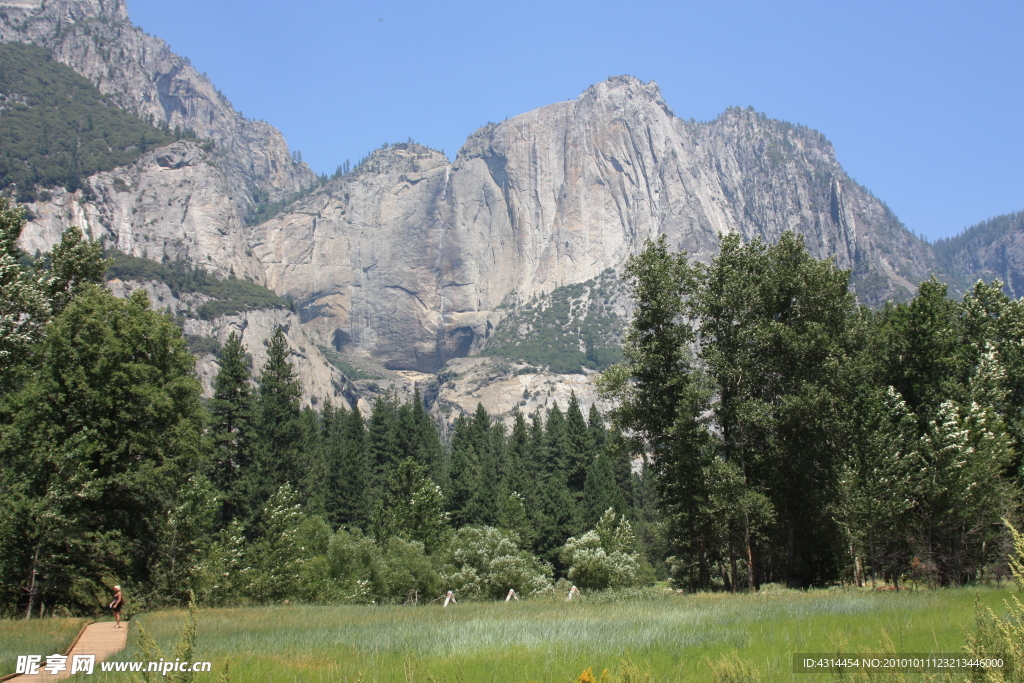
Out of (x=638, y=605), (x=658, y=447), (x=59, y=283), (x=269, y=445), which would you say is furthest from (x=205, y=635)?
(x=269, y=445)

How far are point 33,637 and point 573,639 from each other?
1233 cm

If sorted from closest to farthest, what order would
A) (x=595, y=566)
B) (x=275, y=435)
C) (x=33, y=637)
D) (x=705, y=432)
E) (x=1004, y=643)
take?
(x=1004, y=643), (x=33, y=637), (x=705, y=432), (x=595, y=566), (x=275, y=435)

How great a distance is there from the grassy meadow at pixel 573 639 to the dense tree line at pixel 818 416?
7832 millimetres

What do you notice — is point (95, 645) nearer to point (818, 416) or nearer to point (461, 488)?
point (818, 416)

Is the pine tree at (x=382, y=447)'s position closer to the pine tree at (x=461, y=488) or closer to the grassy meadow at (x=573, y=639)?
the pine tree at (x=461, y=488)

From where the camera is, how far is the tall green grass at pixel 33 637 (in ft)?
44.6

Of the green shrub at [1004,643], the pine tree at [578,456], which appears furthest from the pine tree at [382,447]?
the green shrub at [1004,643]

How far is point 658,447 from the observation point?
1195 inches

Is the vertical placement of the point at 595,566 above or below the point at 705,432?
below

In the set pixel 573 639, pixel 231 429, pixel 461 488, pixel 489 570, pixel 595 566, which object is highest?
pixel 231 429

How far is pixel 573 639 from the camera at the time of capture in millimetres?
14156

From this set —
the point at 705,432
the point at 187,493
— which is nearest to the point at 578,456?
the point at 187,493

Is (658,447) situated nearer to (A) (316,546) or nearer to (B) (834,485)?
(B) (834,485)

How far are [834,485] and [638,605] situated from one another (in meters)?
13.8
